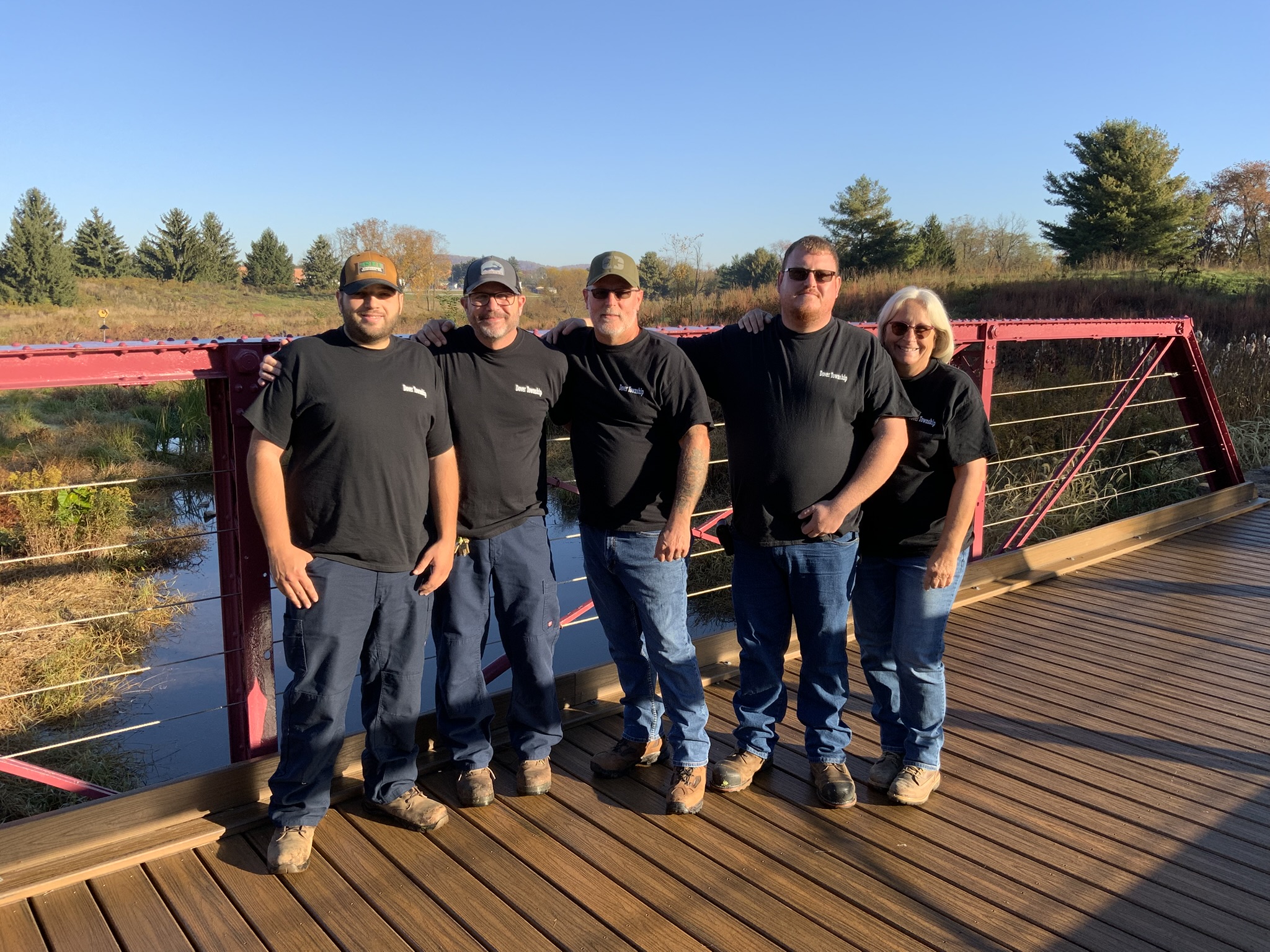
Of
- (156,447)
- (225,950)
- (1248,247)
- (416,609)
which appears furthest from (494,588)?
(1248,247)

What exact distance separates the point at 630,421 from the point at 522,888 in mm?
1173

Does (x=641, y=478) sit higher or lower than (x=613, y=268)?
lower

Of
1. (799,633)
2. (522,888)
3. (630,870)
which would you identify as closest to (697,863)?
(630,870)

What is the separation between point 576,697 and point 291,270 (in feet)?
153

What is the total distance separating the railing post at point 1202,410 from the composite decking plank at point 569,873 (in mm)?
5039

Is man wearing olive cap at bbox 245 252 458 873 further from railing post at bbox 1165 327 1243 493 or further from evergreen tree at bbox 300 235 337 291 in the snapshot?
evergreen tree at bbox 300 235 337 291

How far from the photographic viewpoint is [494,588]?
8.35 feet

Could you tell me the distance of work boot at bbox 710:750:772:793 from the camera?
8.45ft

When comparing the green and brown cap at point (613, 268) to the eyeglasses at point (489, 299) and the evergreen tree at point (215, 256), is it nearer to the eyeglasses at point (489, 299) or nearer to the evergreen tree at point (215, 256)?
the eyeglasses at point (489, 299)

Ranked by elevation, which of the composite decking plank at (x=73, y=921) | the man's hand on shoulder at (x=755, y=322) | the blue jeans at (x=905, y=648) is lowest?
the composite decking plank at (x=73, y=921)

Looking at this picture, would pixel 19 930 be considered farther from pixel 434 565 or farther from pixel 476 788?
pixel 434 565

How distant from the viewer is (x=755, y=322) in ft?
8.45

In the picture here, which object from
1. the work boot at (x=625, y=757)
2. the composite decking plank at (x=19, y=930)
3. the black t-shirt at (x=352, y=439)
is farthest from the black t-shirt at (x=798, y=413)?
the composite decking plank at (x=19, y=930)

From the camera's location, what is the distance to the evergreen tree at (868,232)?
1270 inches
